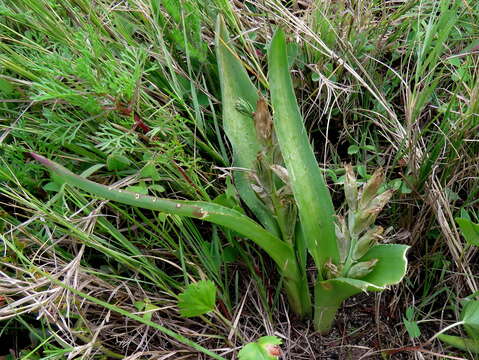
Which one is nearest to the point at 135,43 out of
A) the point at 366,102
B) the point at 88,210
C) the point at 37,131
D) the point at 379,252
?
the point at 37,131

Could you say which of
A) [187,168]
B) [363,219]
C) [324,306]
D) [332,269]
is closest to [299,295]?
[324,306]

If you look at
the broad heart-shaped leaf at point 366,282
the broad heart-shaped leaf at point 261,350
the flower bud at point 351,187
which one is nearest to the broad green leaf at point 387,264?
the broad heart-shaped leaf at point 366,282

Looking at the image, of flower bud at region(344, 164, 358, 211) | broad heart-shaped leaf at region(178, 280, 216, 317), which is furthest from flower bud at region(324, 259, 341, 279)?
broad heart-shaped leaf at region(178, 280, 216, 317)

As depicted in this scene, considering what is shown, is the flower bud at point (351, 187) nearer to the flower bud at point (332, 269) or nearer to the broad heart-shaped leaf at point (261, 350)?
the flower bud at point (332, 269)

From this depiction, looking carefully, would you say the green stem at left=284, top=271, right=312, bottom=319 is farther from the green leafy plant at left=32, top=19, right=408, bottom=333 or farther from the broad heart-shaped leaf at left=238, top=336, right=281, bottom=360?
the broad heart-shaped leaf at left=238, top=336, right=281, bottom=360

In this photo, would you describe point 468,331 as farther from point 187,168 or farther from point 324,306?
point 187,168
